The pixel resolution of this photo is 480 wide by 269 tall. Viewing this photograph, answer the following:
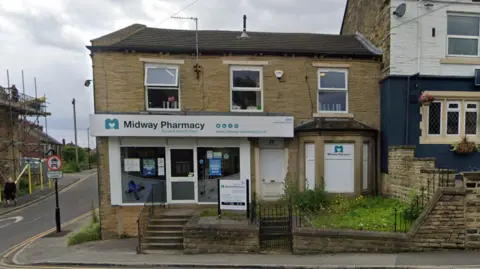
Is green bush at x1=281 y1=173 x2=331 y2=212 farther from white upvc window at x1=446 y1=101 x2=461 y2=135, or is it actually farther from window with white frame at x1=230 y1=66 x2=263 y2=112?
white upvc window at x1=446 y1=101 x2=461 y2=135

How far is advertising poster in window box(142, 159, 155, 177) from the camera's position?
9.06 m

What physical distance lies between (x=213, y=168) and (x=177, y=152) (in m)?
1.36

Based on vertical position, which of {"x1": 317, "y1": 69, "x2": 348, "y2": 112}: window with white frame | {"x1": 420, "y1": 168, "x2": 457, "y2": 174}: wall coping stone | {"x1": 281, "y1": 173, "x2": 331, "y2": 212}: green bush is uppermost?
{"x1": 317, "y1": 69, "x2": 348, "y2": 112}: window with white frame

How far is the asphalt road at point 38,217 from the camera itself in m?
10.3

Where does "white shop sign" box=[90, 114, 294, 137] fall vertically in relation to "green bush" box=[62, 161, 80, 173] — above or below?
above

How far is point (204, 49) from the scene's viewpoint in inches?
355

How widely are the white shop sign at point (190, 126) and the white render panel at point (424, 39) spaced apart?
437cm

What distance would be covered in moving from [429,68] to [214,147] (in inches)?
310

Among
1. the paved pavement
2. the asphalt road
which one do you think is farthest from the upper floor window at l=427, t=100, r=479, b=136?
the asphalt road

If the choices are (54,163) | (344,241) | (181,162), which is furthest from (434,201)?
(54,163)

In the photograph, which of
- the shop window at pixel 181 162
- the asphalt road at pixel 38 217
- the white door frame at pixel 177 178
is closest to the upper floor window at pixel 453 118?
the white door frame at pixel 177 178

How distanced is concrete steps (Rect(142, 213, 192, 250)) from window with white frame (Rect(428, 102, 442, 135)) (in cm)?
882

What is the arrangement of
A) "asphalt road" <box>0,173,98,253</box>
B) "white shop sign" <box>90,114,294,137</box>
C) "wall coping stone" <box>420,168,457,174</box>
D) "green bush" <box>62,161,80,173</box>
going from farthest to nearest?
"green bush" <box>62,161,80,173</box> → "asphalt road" <box>0,173,98,253</box> → "white shop sign" <box>90,114,294,137</box> → "wall coping stone" <box>420,168,457,174</box>

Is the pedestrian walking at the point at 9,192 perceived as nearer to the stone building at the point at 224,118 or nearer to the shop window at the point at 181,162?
the stone building at the point at 224,118
